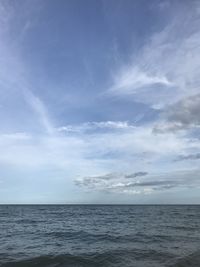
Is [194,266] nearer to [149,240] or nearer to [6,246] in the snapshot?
[149,240]

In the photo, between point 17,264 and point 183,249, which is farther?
Result: point 183,249

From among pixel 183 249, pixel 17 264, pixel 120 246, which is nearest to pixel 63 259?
pixel 17 264

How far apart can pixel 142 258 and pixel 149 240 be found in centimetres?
854

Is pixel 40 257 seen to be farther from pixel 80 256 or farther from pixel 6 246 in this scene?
pixel 6 246

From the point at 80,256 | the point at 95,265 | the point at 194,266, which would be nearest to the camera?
the point at 194,266

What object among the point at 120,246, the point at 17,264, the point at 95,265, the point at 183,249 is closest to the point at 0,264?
the point at 17,264

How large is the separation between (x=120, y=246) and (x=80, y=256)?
17.1 feet

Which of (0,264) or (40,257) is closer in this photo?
(0,264)

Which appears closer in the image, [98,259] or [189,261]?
[189,261]

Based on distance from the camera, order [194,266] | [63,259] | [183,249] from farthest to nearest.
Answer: [183,249] < [63,259] < [194,266]

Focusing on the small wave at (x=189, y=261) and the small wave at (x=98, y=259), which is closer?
the small wave at (x=189, y=261)

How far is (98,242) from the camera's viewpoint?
28.0m

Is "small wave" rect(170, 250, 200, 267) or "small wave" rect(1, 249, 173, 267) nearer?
"small wave" rect(170, 250, 200, 267)

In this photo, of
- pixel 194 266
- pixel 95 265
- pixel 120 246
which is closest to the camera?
pixel 194 266
